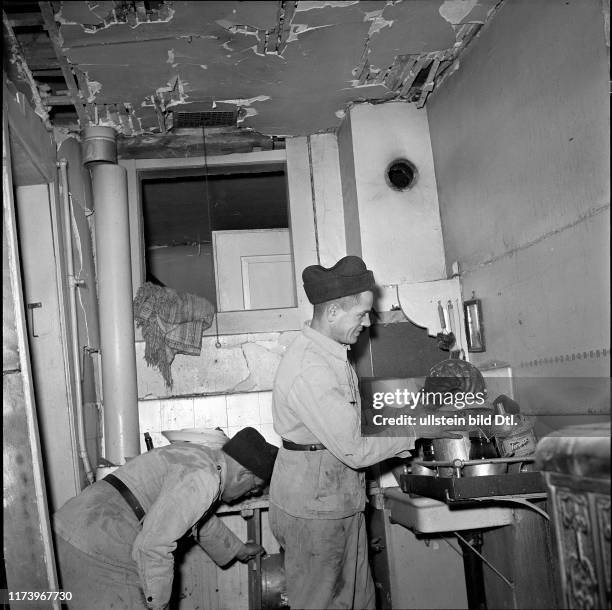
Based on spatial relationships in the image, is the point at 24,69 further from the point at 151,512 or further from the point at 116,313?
the point at 151,512

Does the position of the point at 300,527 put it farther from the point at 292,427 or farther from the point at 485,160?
the point at 485,160

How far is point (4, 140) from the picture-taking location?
267 centimetres

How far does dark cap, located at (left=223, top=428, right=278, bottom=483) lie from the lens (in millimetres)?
2838

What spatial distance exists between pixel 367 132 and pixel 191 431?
6.98ft

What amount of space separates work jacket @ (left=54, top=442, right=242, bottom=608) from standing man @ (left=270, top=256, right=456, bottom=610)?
35 cm

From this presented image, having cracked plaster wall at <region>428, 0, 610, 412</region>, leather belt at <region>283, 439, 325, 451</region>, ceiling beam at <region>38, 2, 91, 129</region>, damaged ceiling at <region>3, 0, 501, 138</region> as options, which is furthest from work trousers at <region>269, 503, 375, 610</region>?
ceiling beam at <region>38, 2, 91, 129</region>

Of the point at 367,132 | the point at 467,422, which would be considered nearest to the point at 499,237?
the point at 467,422

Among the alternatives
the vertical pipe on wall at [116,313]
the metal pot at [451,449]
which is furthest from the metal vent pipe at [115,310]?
the metal pot at [451,449]

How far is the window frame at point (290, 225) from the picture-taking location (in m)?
4.11

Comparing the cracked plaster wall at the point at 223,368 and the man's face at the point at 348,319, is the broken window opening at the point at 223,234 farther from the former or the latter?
the man's face at the point at 348,319

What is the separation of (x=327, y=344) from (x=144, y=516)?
1.11 metres

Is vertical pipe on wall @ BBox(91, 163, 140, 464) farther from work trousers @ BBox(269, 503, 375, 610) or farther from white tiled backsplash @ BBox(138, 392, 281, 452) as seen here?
work trousers @ BBox(269, 503, 375, 610)

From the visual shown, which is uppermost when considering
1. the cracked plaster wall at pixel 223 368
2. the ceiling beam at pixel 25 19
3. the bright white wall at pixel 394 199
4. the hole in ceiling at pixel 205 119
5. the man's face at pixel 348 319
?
the ceiling beam at pixel 25 19

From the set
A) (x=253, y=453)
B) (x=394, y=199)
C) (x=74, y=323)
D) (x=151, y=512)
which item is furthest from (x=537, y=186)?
(x=74, y=323)
